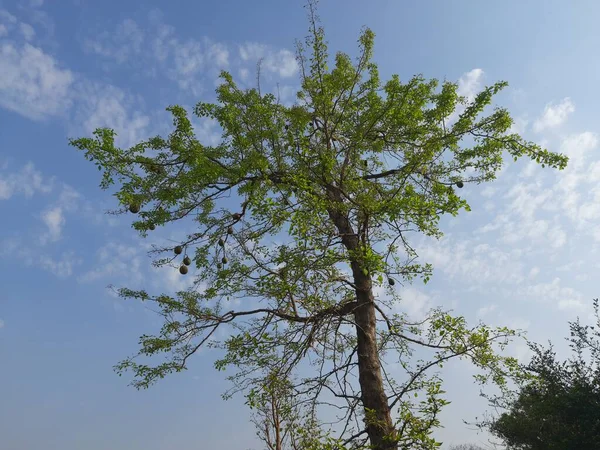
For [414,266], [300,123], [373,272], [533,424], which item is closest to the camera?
[373,272]

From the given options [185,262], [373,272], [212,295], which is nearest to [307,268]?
[373,272]

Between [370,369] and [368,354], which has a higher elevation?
[368,354]

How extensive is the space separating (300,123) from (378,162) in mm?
1866

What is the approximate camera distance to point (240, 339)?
21.6 feet

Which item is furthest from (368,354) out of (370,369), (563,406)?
(563,406)

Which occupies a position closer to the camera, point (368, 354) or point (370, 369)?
point (370, 369)

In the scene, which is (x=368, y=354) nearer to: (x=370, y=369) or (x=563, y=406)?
(x=370, y=369)

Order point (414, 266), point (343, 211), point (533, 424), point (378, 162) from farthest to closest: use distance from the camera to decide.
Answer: point (533, 424) → point (378, 162) → point (343, 211) → point (414, 266)

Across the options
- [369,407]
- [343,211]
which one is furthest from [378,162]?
[369,407]

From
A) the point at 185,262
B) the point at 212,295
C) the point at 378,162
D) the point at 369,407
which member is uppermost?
the point at 378,162

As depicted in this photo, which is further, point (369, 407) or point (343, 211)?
point (343, 211)

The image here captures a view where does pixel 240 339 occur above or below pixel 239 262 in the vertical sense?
below

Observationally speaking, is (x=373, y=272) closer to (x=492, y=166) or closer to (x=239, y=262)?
(x=239, y=262)

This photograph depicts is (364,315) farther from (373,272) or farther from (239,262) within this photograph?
(239,262)
